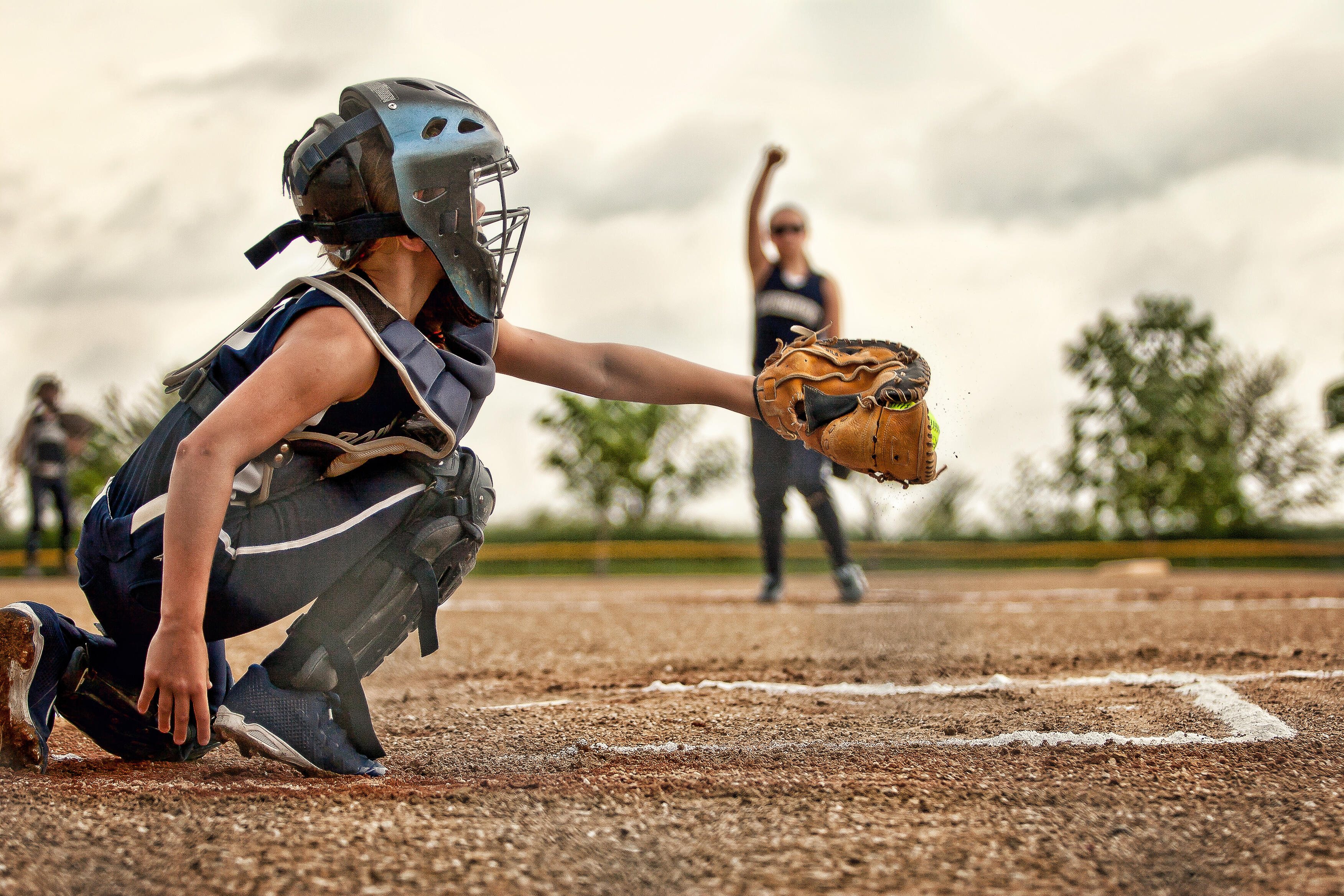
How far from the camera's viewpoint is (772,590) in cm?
611

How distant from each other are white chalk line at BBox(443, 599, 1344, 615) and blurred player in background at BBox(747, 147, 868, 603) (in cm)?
30

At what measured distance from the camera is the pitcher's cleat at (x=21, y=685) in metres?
1.80

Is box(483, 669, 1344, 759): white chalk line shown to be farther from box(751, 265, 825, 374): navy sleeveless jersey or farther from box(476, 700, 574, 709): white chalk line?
box(751, 265, 825, 374): navy sleeveless jersey

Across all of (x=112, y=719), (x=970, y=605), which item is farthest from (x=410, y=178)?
(x=970, y=605)

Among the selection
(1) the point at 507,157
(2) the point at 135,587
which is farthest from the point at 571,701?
(1) the point at 507,157

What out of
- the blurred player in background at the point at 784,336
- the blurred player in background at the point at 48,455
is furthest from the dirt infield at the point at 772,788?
the blurred player in background at the point at 48,455

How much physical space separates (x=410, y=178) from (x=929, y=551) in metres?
19.4

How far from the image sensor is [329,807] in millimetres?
1522

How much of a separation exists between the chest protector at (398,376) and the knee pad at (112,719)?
51 centimetres

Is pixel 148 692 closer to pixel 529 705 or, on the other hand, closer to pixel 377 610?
pixel 377 610

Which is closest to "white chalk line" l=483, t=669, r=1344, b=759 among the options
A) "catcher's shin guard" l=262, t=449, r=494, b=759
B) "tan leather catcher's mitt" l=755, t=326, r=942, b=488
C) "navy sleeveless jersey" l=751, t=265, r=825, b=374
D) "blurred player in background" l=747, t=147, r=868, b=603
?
"catcher's shin guard" l=262, t=449, r=494, b=759

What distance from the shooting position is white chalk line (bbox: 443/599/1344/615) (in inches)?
213

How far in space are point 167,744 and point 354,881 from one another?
1003 millimetres

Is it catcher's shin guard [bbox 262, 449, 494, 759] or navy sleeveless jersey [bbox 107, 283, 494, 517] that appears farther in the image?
Answer: catcher's shin guard [bbox 262, 449, 494, 759]
